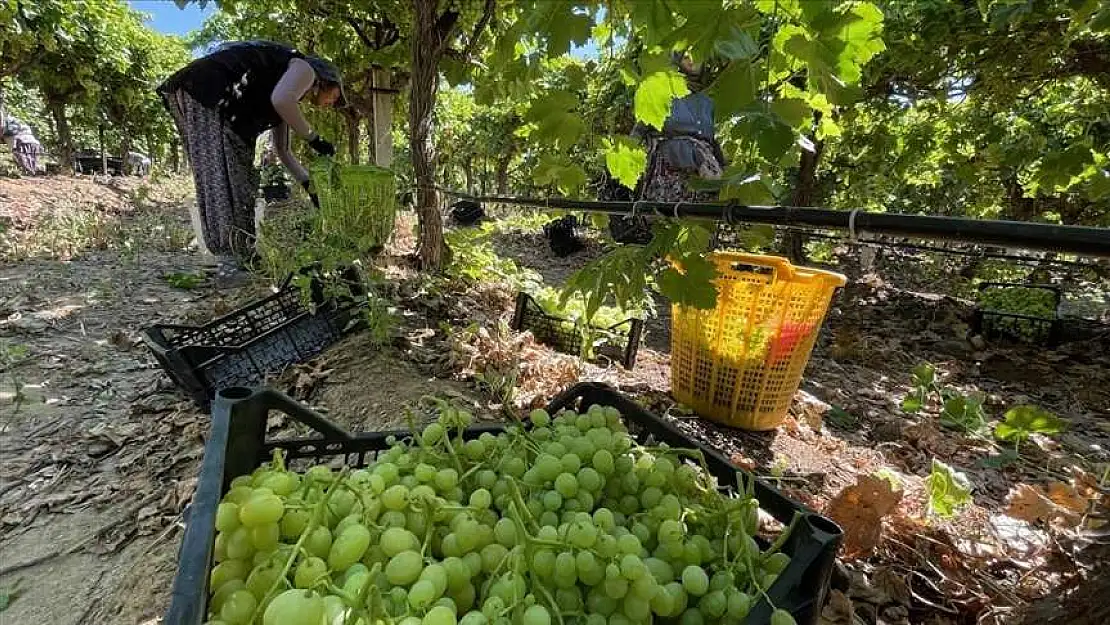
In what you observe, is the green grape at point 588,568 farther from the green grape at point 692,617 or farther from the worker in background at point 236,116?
the worker in background at point 236,116

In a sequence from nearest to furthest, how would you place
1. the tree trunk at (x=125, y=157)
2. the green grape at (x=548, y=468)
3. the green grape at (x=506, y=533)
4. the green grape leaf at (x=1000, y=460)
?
the green grape at (x=506, y=533) → the green grape at (x=548, y=468) → the green grape leaf at (x=1000, y=460) → the tree trunk at (x=125, y=157)

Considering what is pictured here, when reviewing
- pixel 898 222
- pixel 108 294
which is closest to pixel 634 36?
pixel 898 222

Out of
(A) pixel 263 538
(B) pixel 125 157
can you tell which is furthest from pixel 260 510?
(B) pixel 125 157

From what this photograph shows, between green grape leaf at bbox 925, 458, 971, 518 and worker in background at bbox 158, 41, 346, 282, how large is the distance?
3.88 metres

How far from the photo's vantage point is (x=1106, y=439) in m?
3.26

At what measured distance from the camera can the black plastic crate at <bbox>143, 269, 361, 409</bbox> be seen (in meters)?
2.19

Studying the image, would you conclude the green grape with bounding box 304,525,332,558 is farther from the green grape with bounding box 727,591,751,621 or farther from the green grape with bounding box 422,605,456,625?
the green grape with bounding box 727,591,751,621

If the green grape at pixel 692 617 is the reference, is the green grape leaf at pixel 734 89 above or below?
above

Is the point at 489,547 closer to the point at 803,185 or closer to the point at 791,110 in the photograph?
the point at 791,110

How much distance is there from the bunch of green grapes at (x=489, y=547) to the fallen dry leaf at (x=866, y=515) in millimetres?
771

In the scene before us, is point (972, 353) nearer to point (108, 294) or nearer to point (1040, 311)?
point (1040, 311)

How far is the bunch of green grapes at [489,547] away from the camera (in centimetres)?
62

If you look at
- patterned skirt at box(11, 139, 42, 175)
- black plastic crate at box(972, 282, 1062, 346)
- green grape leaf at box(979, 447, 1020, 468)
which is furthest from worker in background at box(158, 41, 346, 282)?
patterned skirt at box(11, 139, 42, 175)

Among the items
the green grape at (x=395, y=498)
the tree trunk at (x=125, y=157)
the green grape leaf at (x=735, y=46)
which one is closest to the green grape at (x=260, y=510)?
the green grape at (x=395, y=498)
